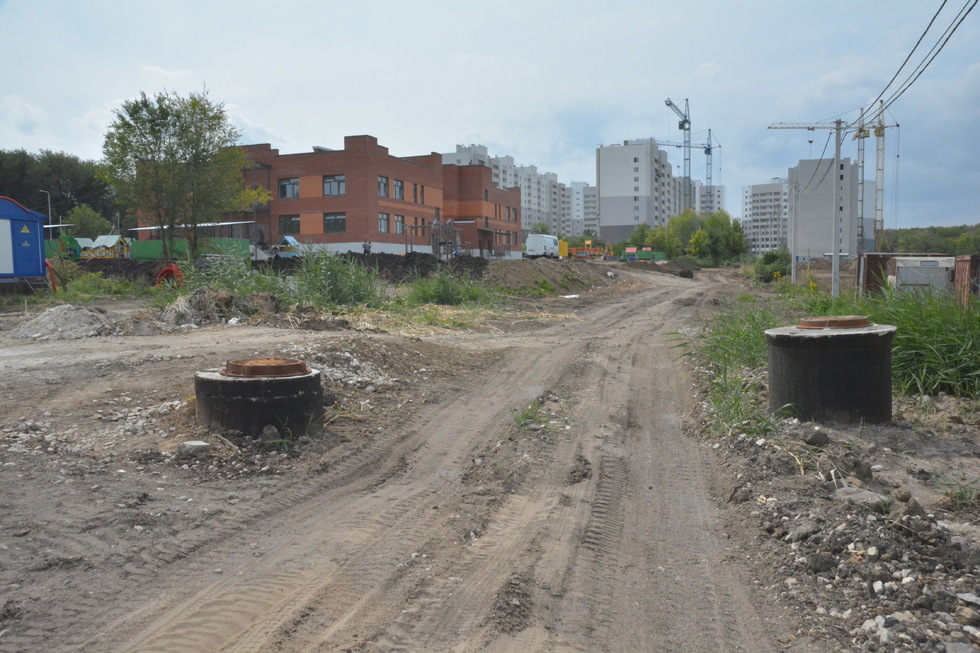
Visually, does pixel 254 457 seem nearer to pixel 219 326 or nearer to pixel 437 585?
pixel 437 585

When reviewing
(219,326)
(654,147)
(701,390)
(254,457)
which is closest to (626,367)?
(701,390)

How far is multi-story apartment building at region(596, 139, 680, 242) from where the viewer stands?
161 metres

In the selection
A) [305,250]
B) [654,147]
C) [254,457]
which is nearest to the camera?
[254,457]

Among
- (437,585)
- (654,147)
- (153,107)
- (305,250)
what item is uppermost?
(654,147)

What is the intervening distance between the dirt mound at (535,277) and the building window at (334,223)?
2750cm

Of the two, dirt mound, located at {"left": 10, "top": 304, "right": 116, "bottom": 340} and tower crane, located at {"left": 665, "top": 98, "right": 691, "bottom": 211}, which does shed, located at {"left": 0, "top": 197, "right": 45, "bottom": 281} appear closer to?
dirt mound, located at {"left": 10, "top": 304, "right": 116, "bottom": 340}

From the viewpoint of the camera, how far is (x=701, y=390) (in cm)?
923

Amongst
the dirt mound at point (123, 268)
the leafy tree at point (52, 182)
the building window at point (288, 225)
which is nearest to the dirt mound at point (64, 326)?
the dirt mound at point (123, 268)

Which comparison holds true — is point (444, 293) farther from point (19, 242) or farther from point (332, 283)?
point (19, 242)

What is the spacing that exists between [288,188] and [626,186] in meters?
114

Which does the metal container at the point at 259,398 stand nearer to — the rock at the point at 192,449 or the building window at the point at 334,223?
the rock at the point at 192,449

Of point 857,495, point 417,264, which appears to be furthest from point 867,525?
point 417,264

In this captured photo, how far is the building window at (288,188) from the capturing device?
2403 inches

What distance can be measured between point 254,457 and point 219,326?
27.9ft
